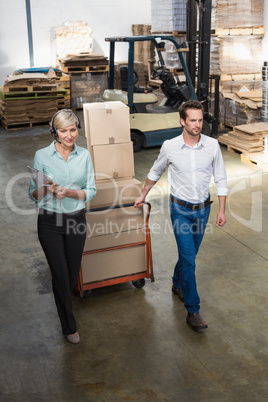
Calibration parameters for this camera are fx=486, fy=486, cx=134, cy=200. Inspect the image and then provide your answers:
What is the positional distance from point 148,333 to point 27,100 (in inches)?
366

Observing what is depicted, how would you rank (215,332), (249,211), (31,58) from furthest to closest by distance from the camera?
(31,58), (249,211), (215,332)

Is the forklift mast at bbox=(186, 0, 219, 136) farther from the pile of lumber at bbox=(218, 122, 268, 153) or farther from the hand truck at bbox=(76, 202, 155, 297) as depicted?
the hand truck at bbox=(76, 202, 155, 297)

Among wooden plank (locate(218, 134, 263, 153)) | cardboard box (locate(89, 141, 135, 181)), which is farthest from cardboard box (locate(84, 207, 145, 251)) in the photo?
wooden plank (locate(218, 134, 263, 153))

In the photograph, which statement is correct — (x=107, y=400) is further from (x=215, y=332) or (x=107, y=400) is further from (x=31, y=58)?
(x=31, y=58)

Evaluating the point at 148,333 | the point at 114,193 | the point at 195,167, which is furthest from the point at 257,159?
the point at 148,333

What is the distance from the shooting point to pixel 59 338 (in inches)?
160

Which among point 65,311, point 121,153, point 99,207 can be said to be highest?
point 121,153

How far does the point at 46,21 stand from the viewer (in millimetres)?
15883

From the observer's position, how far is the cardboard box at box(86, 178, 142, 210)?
4.41 m

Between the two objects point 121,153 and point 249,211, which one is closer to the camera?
point 121,153

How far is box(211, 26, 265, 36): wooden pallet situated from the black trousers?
28.0 feet

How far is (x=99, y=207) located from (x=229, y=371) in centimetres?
179

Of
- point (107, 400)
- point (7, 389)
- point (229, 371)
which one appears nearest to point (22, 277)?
point (7, 389)

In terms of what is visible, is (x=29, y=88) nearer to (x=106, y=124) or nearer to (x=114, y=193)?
(x=106, y=124)
